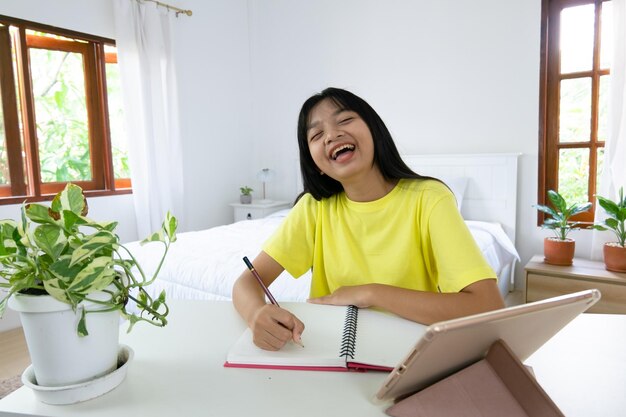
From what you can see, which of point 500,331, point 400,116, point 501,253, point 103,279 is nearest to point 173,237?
point 103,279

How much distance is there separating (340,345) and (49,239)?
0.44 m

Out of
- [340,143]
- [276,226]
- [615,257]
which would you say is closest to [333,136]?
[340,143]

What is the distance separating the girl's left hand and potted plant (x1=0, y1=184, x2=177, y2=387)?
0.45 m

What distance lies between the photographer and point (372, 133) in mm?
1118

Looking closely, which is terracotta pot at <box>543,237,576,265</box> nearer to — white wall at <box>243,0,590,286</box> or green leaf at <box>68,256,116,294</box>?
white wall at <box>243,0,590,286</box>

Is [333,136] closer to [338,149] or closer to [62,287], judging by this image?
[338,149]

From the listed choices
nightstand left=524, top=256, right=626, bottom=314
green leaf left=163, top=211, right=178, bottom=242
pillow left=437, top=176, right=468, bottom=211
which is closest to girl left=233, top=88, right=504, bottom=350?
green leaf left=163, top=211, right=178, bottom=242

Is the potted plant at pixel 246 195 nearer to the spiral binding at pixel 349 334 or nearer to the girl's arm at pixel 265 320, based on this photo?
the girl's arm at pixel 265 320

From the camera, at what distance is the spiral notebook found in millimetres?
636

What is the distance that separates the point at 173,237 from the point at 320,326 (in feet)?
1.05

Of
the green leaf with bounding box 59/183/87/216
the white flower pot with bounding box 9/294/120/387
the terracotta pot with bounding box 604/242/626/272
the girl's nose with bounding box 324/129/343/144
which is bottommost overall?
the terracotta pot with bounding box 604/242/626/272

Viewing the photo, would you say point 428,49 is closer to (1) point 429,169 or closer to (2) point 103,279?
(1) point 429,169

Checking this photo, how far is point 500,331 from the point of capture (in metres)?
0.49

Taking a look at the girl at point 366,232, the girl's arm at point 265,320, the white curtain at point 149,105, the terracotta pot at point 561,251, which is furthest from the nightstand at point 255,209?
the girl's arm at point 265,320
